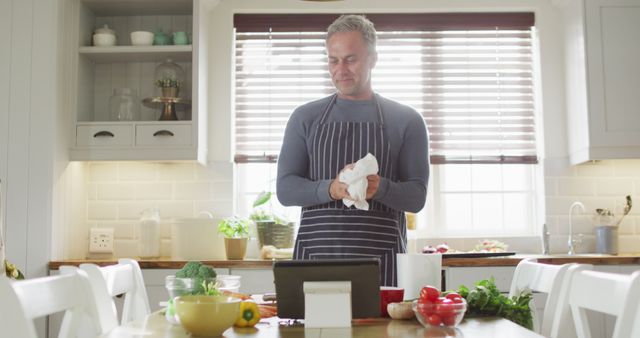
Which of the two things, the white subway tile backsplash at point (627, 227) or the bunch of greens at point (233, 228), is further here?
the white subway tile backsplash at point (627, 227)

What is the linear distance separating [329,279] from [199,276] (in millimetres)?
347

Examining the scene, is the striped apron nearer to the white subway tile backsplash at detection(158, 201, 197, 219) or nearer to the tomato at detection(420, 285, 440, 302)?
the tomato at detection(420, 285, 440, 302)

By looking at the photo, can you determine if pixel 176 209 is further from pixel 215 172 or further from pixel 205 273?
pixel 205 273

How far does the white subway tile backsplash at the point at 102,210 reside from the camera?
4.27m

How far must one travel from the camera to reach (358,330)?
1.63 metres

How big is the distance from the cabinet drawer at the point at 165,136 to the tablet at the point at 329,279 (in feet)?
7.88

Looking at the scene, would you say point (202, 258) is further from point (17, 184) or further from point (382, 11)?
point (382, 11)

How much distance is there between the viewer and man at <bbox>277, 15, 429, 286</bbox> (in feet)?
8.53

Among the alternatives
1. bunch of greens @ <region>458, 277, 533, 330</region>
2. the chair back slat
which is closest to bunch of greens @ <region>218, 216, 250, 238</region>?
bunch of greens @ <region>458, 277, 533, 330</region>

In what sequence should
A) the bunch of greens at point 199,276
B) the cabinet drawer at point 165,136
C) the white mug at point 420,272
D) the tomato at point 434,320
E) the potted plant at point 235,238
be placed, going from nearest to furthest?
the tomato at point 434,320 → the bunch of greens at point 199,276 → the white mug at point 420,272 → the potted plant at point 235,238 → the cabinet drawer at point 165,136

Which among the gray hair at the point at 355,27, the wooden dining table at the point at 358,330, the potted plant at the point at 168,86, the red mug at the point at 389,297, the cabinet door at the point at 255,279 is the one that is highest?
the potted plant at the point at 168,86

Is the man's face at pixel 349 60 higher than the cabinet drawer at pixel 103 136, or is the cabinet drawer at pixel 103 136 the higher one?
the man's face at pixel 349 60

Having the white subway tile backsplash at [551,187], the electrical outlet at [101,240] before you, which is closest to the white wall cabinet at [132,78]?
the electrical outlet at [101,240]

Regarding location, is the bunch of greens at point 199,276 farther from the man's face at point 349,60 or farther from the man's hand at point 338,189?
the man's face at point 349,60
